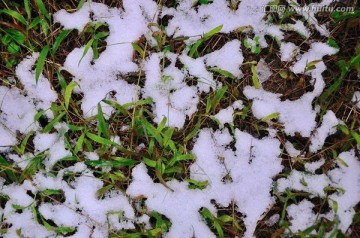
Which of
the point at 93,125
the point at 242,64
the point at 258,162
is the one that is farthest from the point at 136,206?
the point at 242,64

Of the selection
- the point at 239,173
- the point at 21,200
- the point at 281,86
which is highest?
the point at 281,86

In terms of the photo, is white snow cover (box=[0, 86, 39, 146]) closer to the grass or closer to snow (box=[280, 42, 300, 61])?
the grass

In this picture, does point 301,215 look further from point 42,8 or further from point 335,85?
point 42,8

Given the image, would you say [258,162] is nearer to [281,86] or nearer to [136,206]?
[281,86]

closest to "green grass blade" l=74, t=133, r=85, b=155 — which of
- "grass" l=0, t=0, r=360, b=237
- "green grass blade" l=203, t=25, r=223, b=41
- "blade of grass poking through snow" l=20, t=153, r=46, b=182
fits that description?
"grass" l=0, t=0, r=360, b=237

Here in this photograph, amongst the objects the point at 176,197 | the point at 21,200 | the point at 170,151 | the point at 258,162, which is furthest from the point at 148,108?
the point at 21,200

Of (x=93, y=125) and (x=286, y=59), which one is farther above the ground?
(x=286, y=59)

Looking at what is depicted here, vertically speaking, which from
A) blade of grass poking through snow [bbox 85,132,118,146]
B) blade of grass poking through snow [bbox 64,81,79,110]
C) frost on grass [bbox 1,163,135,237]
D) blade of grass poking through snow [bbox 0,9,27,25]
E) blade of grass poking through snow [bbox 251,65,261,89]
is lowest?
frost on grass [bbox 1,163,135,237]
